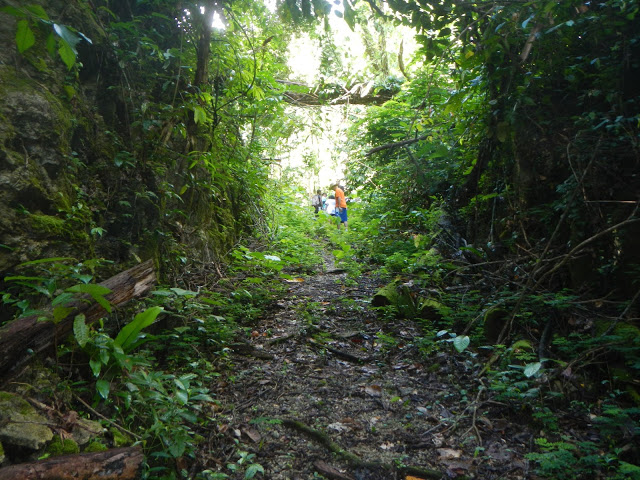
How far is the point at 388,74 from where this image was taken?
1297 cm

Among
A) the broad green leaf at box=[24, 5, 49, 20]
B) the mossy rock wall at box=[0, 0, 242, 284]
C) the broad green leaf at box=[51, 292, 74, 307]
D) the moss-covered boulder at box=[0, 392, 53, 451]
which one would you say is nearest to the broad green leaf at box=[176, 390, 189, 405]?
the moss-covered boulder at box=[0, 392, 53, 451]

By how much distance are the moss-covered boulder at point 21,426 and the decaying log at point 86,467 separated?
146mm

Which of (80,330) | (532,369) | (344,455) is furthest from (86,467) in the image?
(532,369)

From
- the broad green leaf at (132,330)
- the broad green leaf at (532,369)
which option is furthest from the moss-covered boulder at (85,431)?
the broad green leaf at (532,369)

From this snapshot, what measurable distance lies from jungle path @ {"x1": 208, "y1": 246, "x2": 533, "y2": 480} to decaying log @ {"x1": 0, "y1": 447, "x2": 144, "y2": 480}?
2.03ft

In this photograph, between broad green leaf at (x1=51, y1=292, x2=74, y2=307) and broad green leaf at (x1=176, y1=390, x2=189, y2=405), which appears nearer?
broad green leaf at (x1=51, y1=292, x2=74, y2=307)

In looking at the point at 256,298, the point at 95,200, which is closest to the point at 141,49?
the point at 95,200

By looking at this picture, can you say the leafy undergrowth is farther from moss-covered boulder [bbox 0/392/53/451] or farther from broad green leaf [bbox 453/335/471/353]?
moss-covered boulder [bbox 0/392/53/451]

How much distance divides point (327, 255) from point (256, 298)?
181 inches

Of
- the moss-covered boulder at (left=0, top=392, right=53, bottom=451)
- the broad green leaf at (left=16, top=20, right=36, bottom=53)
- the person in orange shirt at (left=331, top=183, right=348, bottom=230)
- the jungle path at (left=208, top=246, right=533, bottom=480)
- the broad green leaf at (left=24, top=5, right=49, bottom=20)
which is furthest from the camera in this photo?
the person in orange shirt at (left=331, top=183, right=348, bottom=230)

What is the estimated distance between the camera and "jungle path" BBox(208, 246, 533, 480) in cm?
254

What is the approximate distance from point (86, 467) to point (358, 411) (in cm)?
196

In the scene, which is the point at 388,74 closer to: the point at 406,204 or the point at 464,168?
the point at 406,204

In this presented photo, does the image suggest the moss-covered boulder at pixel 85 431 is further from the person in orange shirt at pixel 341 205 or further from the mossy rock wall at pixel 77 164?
the person in orange shirt at pixel 341 205
